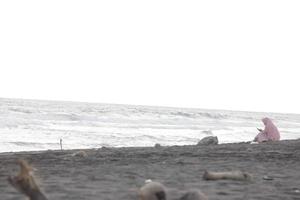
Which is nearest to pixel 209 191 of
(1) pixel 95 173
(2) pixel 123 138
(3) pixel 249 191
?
(3) pixel 249 191

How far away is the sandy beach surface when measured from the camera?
5.61m

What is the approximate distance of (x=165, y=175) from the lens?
7.17 m

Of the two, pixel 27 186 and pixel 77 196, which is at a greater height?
pixel 27 186

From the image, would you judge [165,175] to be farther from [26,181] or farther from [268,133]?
[268,133]

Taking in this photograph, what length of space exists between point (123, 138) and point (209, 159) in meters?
15.5

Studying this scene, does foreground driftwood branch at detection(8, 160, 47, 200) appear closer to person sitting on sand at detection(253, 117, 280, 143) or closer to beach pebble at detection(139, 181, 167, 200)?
beach pebble at detection(139, 181, 167, 200)

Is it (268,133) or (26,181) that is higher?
(26,181)

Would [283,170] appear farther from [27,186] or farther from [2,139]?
[2,139]

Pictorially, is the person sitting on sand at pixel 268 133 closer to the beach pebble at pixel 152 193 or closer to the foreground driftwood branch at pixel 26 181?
the beach pebble at pixel 152 193

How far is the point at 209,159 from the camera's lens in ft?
32.7

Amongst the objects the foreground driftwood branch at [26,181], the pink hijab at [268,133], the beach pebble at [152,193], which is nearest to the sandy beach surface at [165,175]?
the beach pebble at [152,193]

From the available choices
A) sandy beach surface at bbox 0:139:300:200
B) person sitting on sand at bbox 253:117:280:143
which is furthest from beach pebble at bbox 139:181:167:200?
person sitting on sand at bbox 253:117:280:143

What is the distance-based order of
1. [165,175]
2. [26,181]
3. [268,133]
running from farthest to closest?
1. [268,133]
2. [165,175]
3. [26,181]

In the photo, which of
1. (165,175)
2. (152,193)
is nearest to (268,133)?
(165,175)
